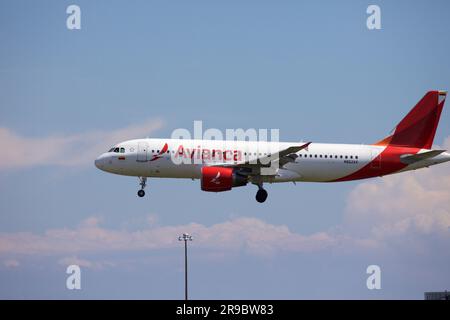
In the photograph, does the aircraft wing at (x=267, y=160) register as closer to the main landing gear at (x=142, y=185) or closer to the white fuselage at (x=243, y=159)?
the white fuselage at (x=243, y=159)

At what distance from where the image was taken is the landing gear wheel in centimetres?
6619

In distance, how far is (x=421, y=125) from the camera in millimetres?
72312

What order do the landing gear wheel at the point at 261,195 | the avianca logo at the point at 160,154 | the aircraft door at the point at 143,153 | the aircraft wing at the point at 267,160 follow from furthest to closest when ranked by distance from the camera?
1. the landing gear wheel at the point at 261,195
2. the aircraft wing at the point at 267,160
3. the aircraft door at the point at 143,153
4. the avianca logo at the point at 160,154

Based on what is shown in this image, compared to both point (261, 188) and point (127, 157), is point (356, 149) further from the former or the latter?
point (127, 157)

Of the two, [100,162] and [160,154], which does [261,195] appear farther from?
[100,162]

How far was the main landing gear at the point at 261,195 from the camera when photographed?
217ft

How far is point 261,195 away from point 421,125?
16.2m

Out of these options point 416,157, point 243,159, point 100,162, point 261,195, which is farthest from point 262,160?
point 416,157

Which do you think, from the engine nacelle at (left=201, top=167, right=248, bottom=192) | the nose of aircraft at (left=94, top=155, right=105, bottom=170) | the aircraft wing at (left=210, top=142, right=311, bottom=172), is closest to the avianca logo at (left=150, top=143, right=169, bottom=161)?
the engine nacelle at (left=201, top=167, right=248, bottom=192)

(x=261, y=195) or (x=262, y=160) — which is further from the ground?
(x=262, y=160)

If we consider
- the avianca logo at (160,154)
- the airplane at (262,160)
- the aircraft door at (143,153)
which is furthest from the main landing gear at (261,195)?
the aircraft door at (143,153)

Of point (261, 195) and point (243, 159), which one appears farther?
point (261, 195)

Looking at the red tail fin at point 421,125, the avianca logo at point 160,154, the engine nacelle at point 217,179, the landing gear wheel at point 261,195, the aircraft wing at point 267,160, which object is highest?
the red tail fin at point 421,125
